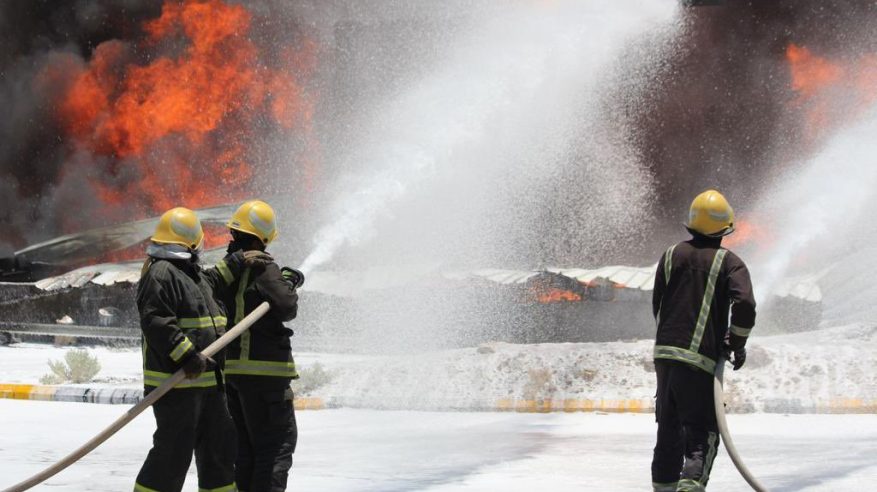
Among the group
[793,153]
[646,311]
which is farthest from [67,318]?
[793,153]

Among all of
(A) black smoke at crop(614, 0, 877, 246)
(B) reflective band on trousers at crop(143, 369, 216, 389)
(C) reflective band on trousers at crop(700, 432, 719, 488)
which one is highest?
(A) black smoke at crop(614, 0, 877, 246)

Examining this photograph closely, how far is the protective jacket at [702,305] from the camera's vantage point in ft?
17.7

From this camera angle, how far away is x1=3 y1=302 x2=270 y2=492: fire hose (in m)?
4.82

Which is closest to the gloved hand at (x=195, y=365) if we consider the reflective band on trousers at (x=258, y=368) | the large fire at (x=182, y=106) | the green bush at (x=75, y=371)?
the reflective band on trousers at (x=258, y=368)

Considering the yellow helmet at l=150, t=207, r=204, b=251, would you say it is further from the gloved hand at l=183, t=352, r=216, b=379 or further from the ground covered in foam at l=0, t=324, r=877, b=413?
the ground covered in foam at l=0, t=324, r=877, b=413

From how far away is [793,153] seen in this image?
23156 mm

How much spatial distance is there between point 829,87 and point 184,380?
21.7 meters

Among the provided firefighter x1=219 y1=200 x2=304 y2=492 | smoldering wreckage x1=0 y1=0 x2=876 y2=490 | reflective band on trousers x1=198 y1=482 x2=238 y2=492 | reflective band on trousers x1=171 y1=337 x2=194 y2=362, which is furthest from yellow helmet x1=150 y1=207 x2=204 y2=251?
smoldering wreckage x1=0 y1=0 x2=876 y2=490

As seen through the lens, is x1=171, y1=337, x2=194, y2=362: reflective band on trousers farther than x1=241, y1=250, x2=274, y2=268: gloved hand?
No

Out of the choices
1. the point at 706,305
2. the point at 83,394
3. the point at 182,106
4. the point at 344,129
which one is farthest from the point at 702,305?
the point at 182,106

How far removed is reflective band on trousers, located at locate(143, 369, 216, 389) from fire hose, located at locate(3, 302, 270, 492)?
61mm

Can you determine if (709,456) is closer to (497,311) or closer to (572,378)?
(572,378)

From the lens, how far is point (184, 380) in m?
4.93

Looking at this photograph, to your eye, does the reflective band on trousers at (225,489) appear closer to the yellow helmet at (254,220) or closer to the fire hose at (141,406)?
the fire hose at (141,406)
